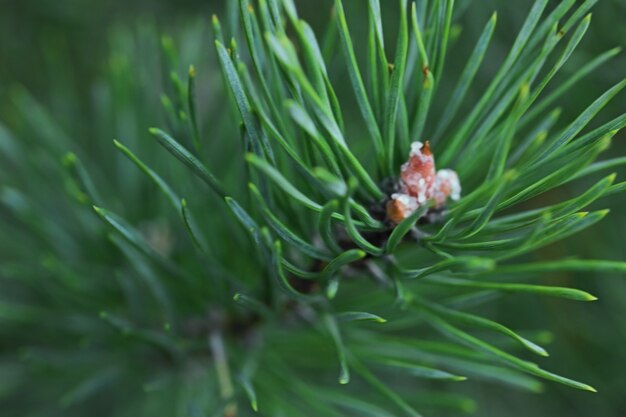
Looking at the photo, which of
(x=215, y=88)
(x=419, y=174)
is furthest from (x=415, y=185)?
(x=215, y=88)

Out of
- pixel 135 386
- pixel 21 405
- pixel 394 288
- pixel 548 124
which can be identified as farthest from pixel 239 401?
pixel 548 124

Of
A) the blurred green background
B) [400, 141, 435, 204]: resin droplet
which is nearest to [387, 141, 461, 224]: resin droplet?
[400, 141, 435, 204]: resin droplet

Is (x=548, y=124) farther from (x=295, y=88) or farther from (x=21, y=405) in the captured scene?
(x=21, y=405)

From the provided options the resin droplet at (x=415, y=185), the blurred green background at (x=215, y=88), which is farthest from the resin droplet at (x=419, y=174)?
the blurred green background at (x=215, y=88)

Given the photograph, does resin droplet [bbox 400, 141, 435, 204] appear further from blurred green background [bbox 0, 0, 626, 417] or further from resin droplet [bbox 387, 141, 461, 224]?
blurred green background [bbox 0, 0, 626, 417]

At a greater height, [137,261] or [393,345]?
[137,261]

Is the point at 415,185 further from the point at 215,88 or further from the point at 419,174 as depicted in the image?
the point at 215,88

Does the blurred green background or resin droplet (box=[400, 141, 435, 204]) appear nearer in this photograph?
resin droplet (box=[400, 141, 435, 204])

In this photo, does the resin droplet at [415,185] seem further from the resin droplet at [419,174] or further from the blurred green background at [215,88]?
the blurred green background at [215,88]

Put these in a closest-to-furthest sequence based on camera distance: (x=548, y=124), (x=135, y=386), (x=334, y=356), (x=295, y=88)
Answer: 1. (x=295, y=88)
2. (x=548, y=124)
3. (x=334, y=356)
4. (x=135, y=386)
